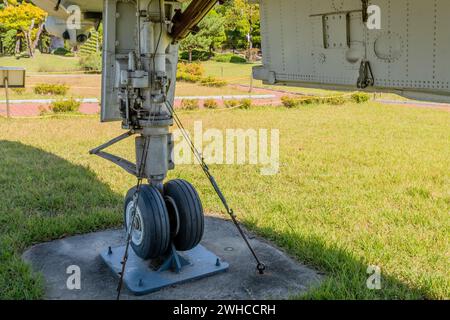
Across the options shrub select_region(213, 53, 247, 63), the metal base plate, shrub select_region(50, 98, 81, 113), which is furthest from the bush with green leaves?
shrub select_region(213, 53, 247, 63)

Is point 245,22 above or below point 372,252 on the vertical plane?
above

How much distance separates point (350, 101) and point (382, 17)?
53.3 ft

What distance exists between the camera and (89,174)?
848 cm

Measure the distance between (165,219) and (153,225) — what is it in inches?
5.1

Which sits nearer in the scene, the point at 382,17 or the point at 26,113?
the point at 382,17

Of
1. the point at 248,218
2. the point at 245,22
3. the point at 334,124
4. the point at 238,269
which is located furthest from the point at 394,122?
the point at 245,22

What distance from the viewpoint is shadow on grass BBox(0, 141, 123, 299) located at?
4.70 meters

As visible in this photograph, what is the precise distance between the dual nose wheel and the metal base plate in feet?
0.73

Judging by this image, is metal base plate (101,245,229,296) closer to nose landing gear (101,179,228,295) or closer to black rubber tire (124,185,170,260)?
nose landing gear (101,179,228,295)

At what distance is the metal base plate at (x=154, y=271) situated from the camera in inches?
179

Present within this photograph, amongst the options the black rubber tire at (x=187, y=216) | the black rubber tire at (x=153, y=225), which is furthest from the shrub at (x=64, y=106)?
the black rubber tire at (x=153, y=225)

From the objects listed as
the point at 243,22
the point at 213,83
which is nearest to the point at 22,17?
the point at 243,22

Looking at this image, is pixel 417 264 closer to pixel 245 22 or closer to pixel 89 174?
pixel 89 174

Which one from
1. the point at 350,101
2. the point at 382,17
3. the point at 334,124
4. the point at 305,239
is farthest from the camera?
the point at 350,101
